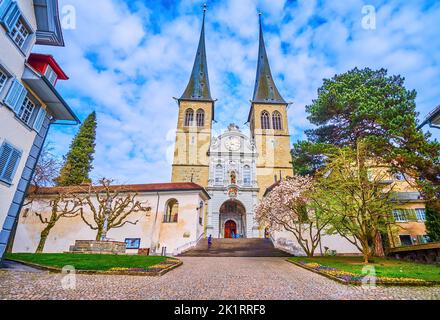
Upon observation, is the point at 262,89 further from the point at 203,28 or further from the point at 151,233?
the point at 151,233

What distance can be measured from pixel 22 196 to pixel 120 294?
6413mm

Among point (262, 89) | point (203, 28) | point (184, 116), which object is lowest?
point (184, 116)

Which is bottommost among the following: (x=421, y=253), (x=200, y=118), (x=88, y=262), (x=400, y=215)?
(x=88, y=262)

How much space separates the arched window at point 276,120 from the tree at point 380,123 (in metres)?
21.2

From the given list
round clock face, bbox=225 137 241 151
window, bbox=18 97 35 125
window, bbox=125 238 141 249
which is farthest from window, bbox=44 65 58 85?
round clock face, bbox=225 137 241 151

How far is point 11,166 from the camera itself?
7.50 meters

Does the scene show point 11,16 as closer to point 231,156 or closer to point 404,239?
point 231,156

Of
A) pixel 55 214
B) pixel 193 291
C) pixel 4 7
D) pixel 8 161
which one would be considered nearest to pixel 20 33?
pixel 4 7

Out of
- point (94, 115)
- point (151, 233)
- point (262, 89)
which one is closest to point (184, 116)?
point (94, 115)

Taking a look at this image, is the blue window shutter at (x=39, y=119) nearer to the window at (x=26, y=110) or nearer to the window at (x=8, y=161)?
the window at (x=26, y=110)

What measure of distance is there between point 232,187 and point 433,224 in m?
21.4

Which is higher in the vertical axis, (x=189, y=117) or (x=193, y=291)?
(x=189, y=117)

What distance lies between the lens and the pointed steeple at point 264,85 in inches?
1758

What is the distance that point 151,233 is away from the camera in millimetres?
20719
